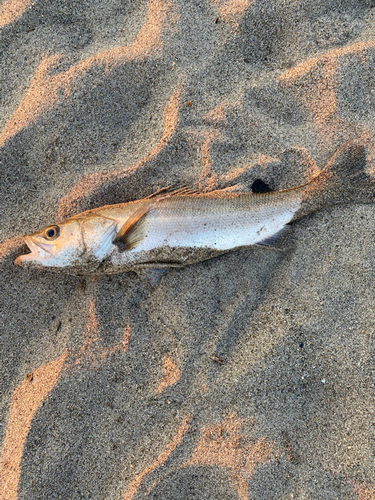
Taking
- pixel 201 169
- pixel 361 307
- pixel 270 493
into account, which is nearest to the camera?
pixel 270 493

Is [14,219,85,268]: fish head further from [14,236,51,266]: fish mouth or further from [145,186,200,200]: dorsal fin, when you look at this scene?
[145,186,200,200]: dorsal fin

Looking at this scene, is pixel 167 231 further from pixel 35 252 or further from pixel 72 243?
pixel 35 252

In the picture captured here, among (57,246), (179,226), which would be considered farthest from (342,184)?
(57,246)

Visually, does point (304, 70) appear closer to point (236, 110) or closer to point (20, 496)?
point (236, 110)

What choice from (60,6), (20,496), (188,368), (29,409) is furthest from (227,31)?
(20,496)

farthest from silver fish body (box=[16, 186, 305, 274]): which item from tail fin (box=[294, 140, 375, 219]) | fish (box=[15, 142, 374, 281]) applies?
tail fin (box=[294, 140, 375, 219])

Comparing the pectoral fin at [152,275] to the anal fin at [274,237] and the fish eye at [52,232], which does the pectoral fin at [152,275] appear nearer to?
the fish eye at [52,232]
